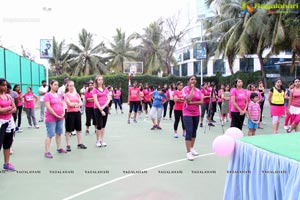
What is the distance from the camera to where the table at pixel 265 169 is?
2672 millimetres

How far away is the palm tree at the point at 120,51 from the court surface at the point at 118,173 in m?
28.7

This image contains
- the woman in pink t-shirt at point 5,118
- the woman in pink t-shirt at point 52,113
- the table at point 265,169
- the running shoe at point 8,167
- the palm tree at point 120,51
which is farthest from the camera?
the palm tree at point 120,51

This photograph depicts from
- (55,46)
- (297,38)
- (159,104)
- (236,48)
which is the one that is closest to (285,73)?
(236,48)

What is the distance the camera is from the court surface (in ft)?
14.0

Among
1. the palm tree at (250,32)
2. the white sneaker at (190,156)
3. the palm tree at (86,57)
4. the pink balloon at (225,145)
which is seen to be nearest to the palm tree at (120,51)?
the palm tree at (86,57)

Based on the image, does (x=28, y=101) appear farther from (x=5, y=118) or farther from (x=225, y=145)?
(x=225, y=145)

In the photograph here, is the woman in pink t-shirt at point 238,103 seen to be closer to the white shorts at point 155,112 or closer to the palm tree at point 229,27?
the white shorts at point 155,112

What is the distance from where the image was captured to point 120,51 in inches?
1433

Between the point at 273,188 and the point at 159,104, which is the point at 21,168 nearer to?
the point at 273,188

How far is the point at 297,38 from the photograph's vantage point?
53.5ft

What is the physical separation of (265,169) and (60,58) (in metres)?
36.2

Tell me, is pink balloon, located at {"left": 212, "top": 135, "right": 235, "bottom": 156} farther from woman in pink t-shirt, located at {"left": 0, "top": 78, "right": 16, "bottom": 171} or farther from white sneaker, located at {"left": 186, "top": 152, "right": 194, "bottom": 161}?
woman in pink t-shirt, located at {"left": 0, "top": 78, "right": 16, "bottom": 171}

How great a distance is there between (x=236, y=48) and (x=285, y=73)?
31.6 ft

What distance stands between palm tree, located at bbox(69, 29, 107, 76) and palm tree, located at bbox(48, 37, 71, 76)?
26.6 inches
